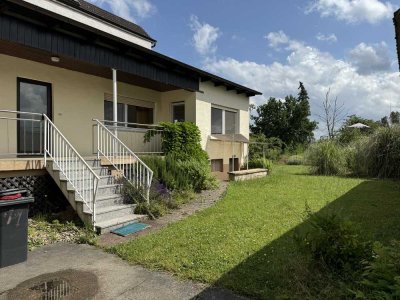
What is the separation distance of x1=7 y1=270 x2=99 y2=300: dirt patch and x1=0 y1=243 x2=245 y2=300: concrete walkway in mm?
68

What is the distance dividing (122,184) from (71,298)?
406 centimetres

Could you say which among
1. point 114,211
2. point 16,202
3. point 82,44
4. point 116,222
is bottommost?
point 116,222

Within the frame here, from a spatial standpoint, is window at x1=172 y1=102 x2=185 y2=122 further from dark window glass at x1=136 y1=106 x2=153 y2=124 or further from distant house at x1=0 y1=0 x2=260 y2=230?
dark window glass at x1=136 y1=106 x2=153 y2=124

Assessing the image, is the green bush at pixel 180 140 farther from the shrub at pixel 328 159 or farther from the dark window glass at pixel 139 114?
the shrub at pixel 328 159

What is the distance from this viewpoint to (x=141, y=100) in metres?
11.8

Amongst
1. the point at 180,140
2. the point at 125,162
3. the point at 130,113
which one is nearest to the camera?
the point at 125,162

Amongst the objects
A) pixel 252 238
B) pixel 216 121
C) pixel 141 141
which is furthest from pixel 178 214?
pixel 216 121

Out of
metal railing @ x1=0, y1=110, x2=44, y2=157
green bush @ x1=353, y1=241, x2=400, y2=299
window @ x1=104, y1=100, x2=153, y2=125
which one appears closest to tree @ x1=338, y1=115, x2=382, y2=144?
window @ x1=104, y1=100, x2=153, y2=125

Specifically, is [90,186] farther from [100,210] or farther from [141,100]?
[141,100]

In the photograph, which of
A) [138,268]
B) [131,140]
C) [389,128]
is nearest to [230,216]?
[138,268]

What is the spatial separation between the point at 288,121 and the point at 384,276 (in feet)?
101

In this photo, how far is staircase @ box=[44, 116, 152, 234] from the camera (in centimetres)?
610

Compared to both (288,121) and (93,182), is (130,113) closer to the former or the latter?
(93,182)

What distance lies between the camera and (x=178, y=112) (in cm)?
1258
